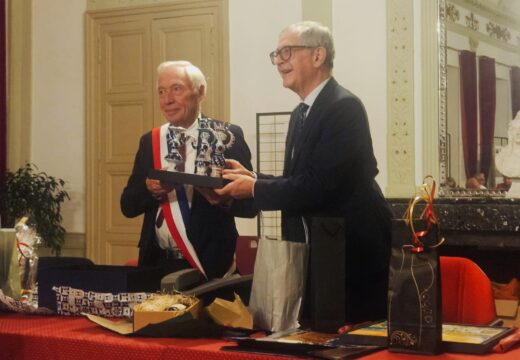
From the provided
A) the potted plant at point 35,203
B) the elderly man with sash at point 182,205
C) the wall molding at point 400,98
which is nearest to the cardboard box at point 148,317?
the elderly man with sash at point 182,205

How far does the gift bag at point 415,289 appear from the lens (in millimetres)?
1610

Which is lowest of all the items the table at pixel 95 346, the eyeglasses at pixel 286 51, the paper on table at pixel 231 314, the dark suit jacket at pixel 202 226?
the table at pixel 95 346

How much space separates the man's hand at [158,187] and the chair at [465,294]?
805 millimetres

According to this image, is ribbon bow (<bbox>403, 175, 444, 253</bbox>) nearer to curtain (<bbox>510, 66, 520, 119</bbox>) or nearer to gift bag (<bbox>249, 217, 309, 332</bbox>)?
gift bag (<bbox>249, 217, 309, 332</bbox>)

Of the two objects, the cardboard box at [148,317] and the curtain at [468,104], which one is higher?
the curtain at [468,104]

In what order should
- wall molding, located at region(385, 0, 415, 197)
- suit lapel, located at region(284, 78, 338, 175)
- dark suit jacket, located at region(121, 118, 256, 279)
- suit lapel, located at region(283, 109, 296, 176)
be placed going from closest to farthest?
suit lapel, located at region(284, 78, 338, 175), suit lapel, located at region(283, 109, 296, 176), dark suit jacket, located at region(121, 118, 256, 279), wall molding, located at region(385, 0, 415, 197)

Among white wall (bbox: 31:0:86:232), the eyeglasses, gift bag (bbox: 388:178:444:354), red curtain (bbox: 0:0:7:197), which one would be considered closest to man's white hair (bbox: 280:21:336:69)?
the eyeglasses

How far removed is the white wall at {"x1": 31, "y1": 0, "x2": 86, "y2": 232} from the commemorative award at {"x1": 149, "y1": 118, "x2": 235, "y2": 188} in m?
4.03

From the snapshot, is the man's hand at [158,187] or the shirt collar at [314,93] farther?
the man's hand at [158,187]

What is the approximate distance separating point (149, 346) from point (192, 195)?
0.80 metres

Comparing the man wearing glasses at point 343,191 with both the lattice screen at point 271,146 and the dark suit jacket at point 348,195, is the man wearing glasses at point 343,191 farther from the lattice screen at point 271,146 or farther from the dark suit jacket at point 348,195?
the lattice screen at point 271,146

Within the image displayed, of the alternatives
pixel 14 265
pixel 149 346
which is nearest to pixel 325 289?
pixel 149 346

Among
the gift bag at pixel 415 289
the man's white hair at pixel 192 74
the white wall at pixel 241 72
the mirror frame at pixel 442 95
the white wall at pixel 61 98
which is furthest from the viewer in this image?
the white wall at pixel 61 98

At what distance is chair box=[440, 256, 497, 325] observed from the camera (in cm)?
221
